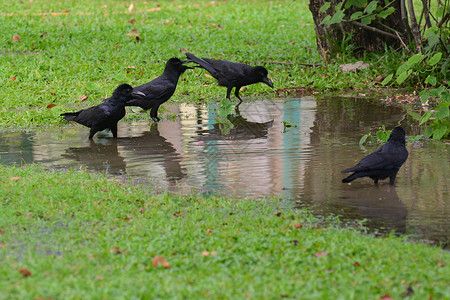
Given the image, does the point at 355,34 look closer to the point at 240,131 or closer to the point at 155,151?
the point at 240,131

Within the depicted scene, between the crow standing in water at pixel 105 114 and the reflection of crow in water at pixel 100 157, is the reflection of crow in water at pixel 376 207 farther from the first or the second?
the crow standing in water at pixel 105 114

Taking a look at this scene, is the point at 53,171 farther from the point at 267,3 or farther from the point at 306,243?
the point at 267,3

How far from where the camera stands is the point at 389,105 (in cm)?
1084

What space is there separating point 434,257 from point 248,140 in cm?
440

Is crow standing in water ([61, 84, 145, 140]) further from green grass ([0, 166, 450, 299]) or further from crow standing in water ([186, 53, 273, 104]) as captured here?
green grass ([0, 166, 450, 299])

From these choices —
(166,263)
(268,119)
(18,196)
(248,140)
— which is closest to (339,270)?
(166,263)

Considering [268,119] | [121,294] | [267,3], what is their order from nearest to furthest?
[121,294]
[268,119]
[267,3]

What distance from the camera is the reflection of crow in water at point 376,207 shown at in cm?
569

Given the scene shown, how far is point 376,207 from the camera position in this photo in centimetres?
612

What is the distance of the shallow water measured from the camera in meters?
6.18

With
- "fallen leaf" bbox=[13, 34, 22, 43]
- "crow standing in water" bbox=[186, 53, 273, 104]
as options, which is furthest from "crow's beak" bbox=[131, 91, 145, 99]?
"fallen leaf" bbox=[13, 34, 22, 43]

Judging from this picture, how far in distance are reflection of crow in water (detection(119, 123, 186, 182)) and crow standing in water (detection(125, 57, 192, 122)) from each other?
1.66 ft

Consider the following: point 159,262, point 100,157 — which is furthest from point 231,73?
point 159,262

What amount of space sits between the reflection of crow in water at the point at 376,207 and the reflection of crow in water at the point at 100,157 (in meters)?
2.58
